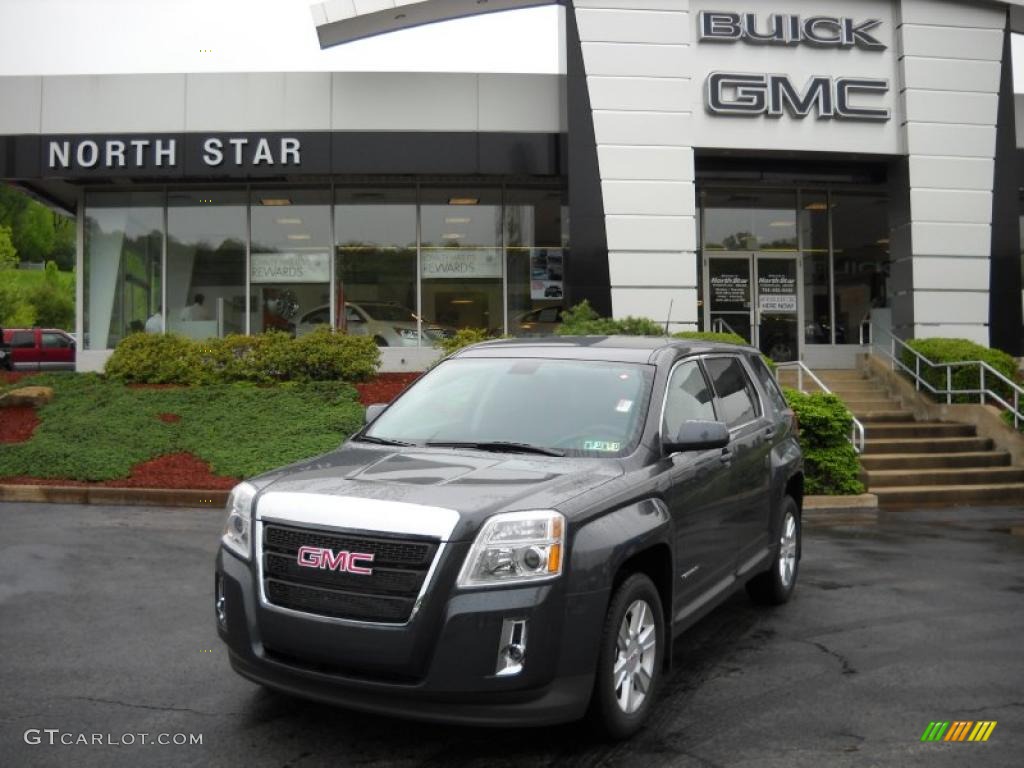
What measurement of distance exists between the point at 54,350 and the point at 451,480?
35426mm

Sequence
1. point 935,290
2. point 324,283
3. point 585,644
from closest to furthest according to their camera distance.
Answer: point 585,644, point 935,290, point 324,283

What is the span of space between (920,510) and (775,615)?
6.60 m

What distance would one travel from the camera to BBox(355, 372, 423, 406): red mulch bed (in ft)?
49.5

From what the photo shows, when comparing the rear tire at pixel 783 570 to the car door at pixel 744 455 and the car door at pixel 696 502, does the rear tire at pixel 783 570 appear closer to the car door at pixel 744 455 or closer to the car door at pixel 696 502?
the car door at pixel 744 455

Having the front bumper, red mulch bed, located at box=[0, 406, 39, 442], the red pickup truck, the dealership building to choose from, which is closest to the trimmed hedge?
red mulch bed, located at box=[0, 406, 39, 442]

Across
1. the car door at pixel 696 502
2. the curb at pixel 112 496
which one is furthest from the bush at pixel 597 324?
the car door at pixel 696 502

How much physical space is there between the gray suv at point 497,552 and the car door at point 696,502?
0.02m

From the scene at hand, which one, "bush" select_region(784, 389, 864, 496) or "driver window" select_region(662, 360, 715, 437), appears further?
"bush" select_region(784, 389, 864, 496)

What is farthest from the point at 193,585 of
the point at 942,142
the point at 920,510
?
the point at 942,142

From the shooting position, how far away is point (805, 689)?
188 inches

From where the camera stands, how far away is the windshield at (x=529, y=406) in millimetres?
4742

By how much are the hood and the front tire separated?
52 centimetres

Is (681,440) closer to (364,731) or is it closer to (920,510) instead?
(364,731)

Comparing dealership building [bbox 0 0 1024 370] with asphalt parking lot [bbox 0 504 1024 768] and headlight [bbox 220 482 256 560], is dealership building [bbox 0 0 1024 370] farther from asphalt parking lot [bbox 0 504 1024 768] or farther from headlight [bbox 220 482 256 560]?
headlight [bbox 220 482 256 560]
